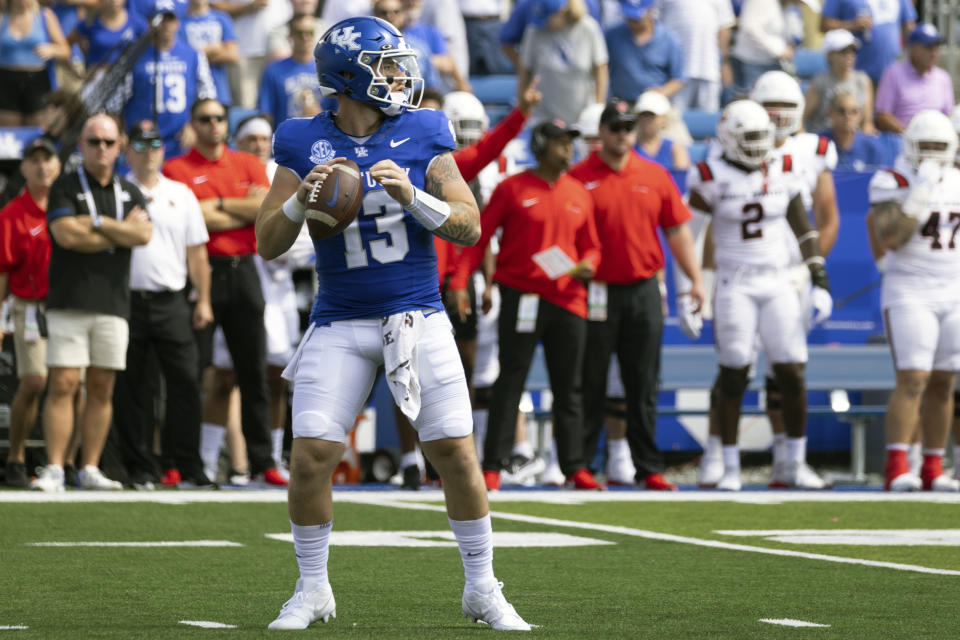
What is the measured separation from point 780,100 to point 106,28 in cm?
541

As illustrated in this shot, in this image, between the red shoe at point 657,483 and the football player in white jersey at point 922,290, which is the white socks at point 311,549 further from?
the football player in white jersey at point 922,290

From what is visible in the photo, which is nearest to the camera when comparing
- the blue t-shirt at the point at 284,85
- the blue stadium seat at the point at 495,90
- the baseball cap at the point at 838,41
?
the blue t-shirt at the point at 284,85

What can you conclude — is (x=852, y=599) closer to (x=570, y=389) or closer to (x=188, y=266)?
(x=570, y=389)

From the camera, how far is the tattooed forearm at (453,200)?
4.95 m

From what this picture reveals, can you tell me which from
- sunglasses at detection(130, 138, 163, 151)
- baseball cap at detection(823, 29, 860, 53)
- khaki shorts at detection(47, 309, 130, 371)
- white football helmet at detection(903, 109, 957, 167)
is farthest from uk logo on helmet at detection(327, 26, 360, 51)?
baseball cap at detection(823, 29, 860, 53)

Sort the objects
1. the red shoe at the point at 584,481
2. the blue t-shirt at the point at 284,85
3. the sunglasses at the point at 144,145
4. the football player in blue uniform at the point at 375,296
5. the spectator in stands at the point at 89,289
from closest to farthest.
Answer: the football player in blue uniform at the point at 375,296
the spectator in stands at the point at 89,289
the sunglasses at the point at 144,145
the red shoe at the point at 584,481
the blue t-shirt at the point at 284,85

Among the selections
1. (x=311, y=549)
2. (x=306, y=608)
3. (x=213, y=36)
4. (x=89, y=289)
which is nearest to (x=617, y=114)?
(x=89, y=289)

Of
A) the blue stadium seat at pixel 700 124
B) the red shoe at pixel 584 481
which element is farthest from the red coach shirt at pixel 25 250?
the blue stadium seat at pixel 700 124

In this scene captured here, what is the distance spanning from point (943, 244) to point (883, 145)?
4052mm

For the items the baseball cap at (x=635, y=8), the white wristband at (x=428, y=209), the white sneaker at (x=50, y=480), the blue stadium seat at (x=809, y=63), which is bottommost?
the white sneaker at (x=50, y=480)

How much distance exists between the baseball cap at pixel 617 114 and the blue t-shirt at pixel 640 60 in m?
3.89

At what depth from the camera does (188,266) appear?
34.1 feet

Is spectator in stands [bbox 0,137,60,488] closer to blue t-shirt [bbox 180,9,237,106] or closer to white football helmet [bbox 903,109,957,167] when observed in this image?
blue t-shirt [bbox 180,9,237,106]

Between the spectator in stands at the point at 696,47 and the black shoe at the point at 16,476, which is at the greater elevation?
the spectator in stands at the point at 696,47
